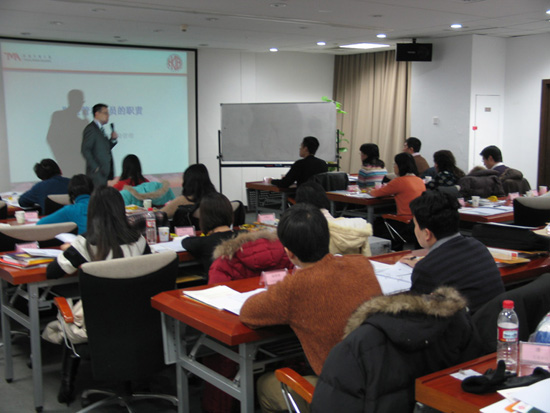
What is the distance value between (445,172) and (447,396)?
5060 millimetres

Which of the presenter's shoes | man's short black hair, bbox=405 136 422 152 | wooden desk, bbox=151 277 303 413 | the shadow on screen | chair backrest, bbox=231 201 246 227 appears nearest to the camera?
wooden desk, bbox=151 277 303 413

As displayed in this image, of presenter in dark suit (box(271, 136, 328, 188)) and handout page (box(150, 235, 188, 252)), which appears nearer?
handout page (box(150, 235, 188, 252))

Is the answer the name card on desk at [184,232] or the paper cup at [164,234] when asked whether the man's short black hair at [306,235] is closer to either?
the paper cup at [164,234]

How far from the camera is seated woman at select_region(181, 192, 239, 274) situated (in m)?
3.35

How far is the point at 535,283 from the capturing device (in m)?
2.32

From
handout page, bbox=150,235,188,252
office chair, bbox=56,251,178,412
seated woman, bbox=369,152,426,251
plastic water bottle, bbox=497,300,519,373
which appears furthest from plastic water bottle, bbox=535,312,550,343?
seated woman, bbox=369,152,426,251

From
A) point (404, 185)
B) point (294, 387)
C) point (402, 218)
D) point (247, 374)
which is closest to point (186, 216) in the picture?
point (402, 218)

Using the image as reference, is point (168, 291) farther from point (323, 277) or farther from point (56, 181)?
point (56, 181)

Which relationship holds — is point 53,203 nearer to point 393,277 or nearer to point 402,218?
point 402,218

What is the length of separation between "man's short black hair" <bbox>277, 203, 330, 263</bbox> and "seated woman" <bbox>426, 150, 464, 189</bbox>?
4.54m

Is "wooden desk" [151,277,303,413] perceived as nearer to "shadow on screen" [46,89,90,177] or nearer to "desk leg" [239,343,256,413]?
"desk leg" [239,343,256,413]

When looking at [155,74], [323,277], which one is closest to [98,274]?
[323,277]

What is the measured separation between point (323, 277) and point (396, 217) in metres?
4.03

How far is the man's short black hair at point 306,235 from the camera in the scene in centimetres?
220
